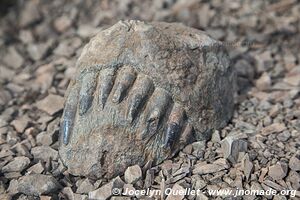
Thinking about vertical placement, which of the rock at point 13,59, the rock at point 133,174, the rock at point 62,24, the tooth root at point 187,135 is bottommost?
the rock at point 133,174

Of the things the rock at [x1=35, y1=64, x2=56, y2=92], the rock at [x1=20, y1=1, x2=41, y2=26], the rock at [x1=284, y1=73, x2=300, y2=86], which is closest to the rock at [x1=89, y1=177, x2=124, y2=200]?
the rock at [x1=35, y1=64, x2=56, y2=92]

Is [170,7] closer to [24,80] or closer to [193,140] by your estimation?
[24,80]

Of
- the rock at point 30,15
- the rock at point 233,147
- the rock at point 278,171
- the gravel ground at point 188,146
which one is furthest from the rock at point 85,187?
the rock at point 30,15

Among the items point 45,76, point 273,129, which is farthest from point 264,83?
point 45,76

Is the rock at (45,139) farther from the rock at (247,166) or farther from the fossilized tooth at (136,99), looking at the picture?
the rock at (247,166)

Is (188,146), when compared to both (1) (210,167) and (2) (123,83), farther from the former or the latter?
(2) (123,83)

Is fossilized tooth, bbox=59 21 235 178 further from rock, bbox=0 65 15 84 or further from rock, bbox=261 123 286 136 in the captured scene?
rock, bbox=0 65 15 84

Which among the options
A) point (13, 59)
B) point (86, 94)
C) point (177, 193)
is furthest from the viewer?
point (13, 59)
